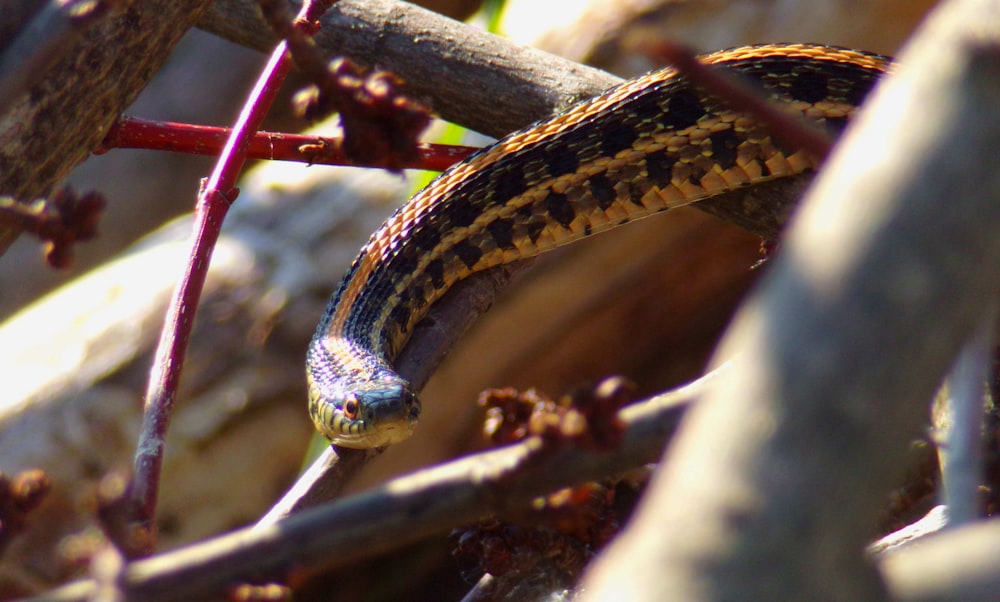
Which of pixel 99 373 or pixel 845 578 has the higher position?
pixel 845 578

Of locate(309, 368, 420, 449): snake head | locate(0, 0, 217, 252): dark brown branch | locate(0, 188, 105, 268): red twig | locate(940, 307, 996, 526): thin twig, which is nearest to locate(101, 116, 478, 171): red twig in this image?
locate(0, 0, 217, 252): dark brown branch

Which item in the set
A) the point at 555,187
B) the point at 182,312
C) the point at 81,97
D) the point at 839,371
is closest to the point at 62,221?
the point at 182,312

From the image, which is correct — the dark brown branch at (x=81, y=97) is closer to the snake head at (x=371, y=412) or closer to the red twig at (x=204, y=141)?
the red twig at (x=204, y=141)

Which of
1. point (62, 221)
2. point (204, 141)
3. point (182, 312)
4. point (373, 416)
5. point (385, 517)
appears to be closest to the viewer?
point (385, 517)

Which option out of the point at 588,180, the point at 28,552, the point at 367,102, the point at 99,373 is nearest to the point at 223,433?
the point at 99,373

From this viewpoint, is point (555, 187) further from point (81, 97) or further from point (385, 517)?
point (385, 517)

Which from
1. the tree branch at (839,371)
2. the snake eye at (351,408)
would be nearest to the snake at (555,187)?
the snake eye at (351,408)

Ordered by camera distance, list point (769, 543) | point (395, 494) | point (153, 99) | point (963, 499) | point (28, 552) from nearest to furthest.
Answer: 1. point (769, 543)
2. point (395, 494)
3. point (963, 499)
4. point (28, 552)
5. point (153, 99)

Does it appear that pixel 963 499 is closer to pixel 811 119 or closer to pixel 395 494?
pixel 395 494
